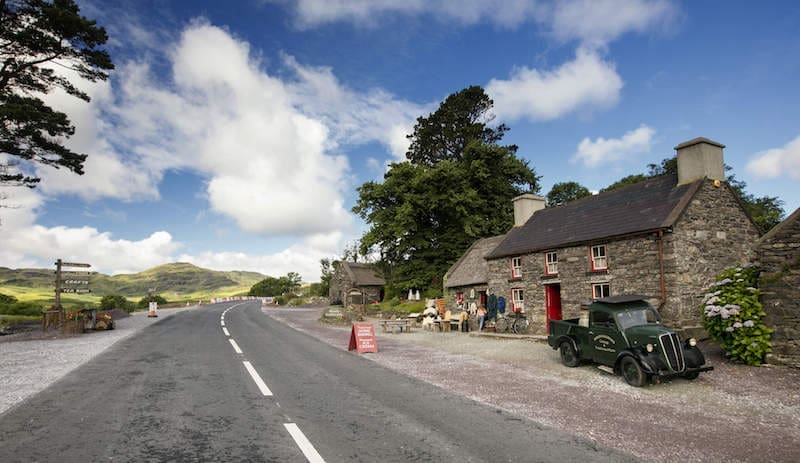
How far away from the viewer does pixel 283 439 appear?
19.9ft

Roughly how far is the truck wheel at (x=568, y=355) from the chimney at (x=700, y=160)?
411 inches

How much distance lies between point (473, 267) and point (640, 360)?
19.1m

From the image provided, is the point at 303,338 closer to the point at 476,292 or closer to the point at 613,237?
the point at 476,292

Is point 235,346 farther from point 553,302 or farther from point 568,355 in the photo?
point 553,302

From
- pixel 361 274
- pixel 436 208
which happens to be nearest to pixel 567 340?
pixel 436 208

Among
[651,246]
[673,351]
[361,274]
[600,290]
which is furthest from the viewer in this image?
[361,274]

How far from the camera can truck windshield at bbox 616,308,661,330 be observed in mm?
11477

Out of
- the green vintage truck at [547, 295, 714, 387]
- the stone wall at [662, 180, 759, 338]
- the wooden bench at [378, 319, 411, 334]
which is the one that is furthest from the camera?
the wooden bench at [378, 319, 411, 334]

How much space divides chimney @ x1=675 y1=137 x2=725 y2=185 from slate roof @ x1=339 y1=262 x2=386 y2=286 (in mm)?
36576

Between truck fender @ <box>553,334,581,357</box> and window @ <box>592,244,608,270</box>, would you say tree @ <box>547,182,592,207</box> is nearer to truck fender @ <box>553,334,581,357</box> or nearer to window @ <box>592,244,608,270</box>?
window @ <box>592,244,608,270</box>

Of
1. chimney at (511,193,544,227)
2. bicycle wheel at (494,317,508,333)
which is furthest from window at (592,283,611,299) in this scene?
chimney at (511,193,544,227)

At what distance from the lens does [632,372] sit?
10445 millimetres

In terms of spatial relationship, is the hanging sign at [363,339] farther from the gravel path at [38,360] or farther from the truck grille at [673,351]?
the truck grille at [673,351]

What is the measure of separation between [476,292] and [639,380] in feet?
57.0
